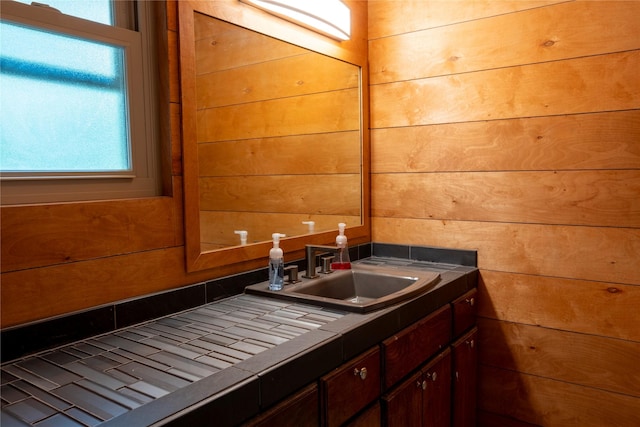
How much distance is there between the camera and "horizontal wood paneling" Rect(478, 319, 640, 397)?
1.87 meters

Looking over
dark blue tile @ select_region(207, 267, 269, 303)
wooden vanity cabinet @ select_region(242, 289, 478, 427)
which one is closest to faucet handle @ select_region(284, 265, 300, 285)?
dark blue tile @ select_region(207, 267, 269, 303)

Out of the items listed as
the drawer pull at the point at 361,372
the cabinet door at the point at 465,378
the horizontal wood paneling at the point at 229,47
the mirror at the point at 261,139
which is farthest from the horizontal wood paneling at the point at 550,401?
the horizontal wood paneling at the point at 229,47

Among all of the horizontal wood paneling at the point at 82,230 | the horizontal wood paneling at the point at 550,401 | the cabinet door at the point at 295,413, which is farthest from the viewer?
the horizontal wood paneling at the point at 550,401

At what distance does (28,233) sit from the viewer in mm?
1161

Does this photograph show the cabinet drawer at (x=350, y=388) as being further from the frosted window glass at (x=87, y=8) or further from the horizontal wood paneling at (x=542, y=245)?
the frosted window glass at (x=87, y=8)

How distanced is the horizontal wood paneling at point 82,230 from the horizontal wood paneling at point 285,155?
0.25m

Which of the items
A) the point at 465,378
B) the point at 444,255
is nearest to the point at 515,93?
the point at 444,255

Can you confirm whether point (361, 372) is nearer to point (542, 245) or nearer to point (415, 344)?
point (415, 344)

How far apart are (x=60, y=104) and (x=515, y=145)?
166 centimetres

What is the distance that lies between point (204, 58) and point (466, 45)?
1.16m

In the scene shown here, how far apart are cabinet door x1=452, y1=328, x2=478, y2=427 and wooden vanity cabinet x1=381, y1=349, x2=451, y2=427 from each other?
64 millimetres

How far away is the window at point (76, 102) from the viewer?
1180 mm

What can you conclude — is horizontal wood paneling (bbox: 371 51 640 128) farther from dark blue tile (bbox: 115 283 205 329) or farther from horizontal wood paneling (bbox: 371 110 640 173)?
dark blue tile (bbox: 115 283 205 329)

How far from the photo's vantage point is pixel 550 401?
6.66 feet
